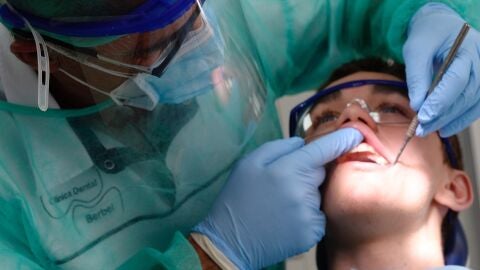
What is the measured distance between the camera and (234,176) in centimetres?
136

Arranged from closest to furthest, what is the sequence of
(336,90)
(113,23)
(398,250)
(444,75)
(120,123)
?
1. (113,23)
2. (120,123)
3. (444,75)
4. (398,250)
5. (336,90)

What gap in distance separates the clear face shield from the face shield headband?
10.8 inches

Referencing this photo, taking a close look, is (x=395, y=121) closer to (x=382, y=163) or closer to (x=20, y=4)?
(x=382, y=163)

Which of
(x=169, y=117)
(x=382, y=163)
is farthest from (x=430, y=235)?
(x=169, y=117)

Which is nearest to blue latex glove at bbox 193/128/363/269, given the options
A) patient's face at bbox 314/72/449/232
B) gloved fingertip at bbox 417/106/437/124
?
patient's face at bbox 314/72/449/232

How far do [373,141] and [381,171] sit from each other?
3.2 inches

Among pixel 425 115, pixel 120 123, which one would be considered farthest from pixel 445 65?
pixel 120 123

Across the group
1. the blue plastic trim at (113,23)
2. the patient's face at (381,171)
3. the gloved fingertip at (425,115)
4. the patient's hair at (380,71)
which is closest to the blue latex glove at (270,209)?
the patient's face at (381,171)

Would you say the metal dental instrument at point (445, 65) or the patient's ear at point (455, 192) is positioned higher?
the metal dental instrument at point (445, 65)

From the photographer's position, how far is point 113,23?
0.97m

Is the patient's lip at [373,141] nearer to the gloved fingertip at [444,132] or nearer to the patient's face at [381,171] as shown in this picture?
the patient's face at [381,171]

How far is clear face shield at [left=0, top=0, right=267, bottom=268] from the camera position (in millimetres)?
1041

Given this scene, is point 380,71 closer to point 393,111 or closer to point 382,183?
point 393,111

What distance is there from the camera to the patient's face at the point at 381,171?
1.39 meters
